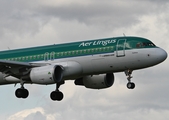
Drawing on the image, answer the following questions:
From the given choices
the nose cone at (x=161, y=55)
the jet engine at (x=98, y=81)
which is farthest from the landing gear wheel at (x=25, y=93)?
the nose cone at (x=161, y=55)

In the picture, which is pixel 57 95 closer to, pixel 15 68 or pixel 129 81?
pixel 15 68

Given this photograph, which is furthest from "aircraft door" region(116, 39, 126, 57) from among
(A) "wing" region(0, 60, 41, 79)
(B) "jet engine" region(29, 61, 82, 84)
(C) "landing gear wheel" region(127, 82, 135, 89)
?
(A) "wing" region(0, 60, 41, 79)

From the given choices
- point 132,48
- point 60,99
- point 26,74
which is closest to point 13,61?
point 26,74

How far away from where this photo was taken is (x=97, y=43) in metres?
76.8

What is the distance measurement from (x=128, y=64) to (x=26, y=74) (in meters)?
10.7

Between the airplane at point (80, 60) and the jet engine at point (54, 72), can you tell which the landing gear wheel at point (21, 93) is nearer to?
A: the airplane at point (80, 60)

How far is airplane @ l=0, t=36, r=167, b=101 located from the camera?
75125mm

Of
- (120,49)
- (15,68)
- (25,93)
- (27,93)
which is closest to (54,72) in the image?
(15,68)

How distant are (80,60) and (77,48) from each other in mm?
1376

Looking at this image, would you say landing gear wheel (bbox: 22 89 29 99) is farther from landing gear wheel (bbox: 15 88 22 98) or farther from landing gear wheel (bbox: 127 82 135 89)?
landing gear wheel (bbox: 127 82 135 89)

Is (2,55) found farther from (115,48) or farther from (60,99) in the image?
(115,48)

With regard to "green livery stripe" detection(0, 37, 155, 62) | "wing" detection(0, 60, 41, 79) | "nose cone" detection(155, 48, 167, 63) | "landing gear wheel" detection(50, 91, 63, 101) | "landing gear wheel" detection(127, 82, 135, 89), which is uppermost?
"green livery stripe" detection(0, 37, 155, 62)

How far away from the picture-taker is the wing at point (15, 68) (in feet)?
255

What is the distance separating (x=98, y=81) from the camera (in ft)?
272
